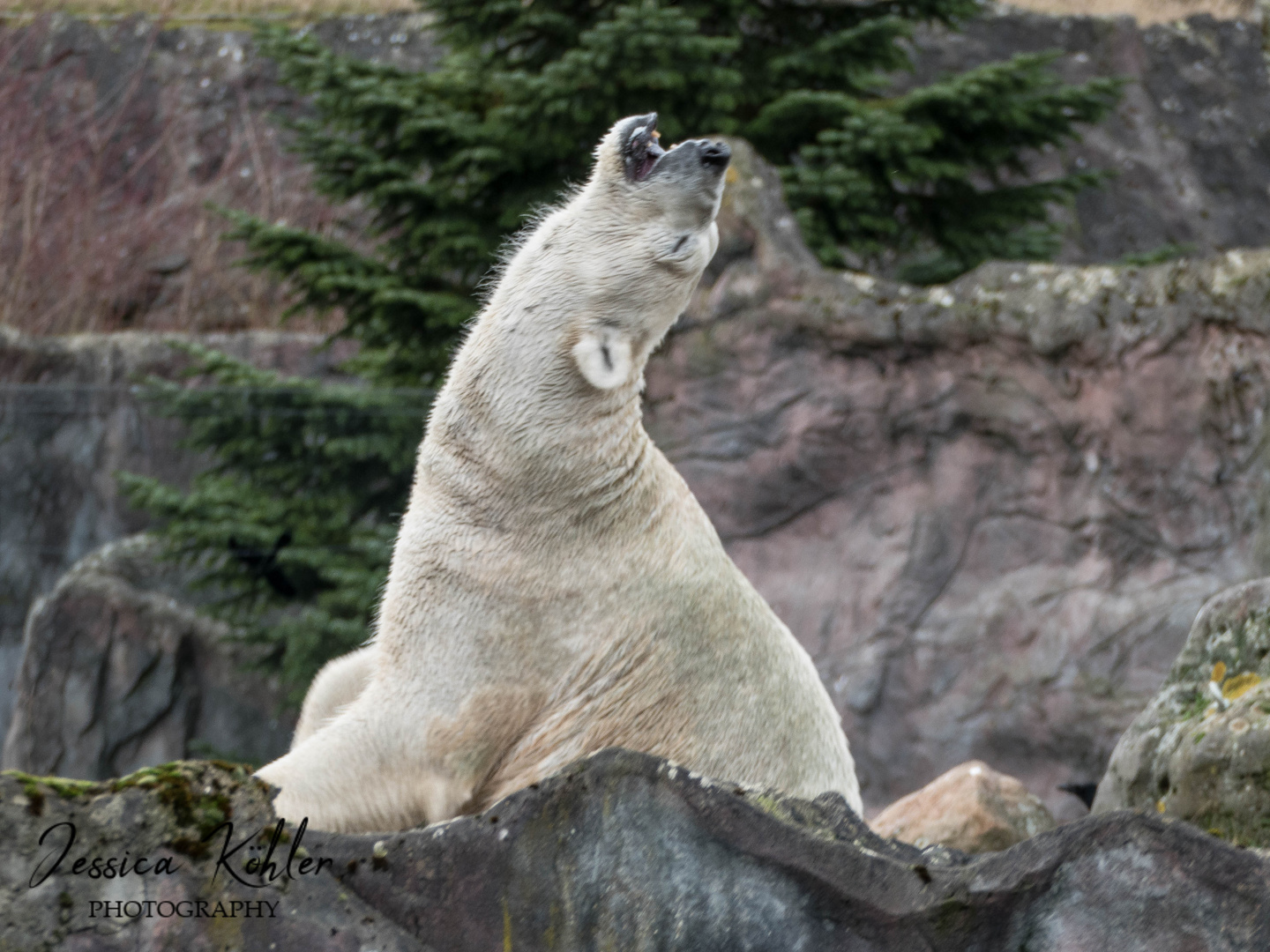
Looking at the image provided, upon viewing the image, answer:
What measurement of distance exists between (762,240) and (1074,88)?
2294 millimetres

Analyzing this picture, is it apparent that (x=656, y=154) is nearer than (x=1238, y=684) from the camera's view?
Yes

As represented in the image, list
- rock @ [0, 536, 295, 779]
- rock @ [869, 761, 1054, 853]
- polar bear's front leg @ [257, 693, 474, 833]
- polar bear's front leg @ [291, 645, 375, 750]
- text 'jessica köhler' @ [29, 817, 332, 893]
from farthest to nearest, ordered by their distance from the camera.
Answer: rock @ [0, 536, 295, 779], rock @ [869, 761, 1054, 853], polar bear's front leg @ [291, 645, 375, 750], polar bear's front leg @ [257, 693, 474, 833], text 'jessica köhler' @ [29, 817, 332, 893]

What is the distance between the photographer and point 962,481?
19.5 ft

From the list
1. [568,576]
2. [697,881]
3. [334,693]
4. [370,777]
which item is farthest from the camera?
[334,693]

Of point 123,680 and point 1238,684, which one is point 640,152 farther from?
point 123,680

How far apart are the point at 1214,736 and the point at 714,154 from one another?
169cm

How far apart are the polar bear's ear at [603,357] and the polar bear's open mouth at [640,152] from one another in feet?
1.18

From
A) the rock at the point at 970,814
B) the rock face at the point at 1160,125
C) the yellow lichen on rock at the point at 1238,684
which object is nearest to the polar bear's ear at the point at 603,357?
the yellow lichen on rock at the point at 1238,684

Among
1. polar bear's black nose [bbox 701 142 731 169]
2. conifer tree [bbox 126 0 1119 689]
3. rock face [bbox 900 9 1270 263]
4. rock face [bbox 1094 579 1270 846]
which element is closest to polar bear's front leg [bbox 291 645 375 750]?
polar bear's black nose [bbox 701 142 731 169]

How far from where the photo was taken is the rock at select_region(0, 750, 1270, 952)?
168cm

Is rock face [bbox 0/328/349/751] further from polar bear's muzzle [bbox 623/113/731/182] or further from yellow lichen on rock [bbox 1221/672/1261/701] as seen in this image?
yellow lichen on rock [bbox 1221/672/1261/701]

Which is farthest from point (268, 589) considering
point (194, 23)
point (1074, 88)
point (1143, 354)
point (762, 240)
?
point (194, 23)

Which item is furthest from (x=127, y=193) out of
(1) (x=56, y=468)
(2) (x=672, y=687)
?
(2) (x=672, y=687)

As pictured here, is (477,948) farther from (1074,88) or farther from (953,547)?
(1074,88)
